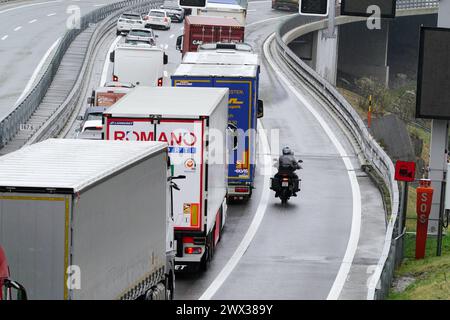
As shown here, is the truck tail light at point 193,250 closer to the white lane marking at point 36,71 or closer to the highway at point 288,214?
the highway at point 288,214

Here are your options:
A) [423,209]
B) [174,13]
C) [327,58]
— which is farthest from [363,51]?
[423,209]

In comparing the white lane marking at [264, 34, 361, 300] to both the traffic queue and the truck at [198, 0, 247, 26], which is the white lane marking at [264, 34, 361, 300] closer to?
the traffic queue

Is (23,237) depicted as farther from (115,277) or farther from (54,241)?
(115,277)

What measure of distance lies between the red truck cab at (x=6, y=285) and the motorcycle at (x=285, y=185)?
1924 centimetres

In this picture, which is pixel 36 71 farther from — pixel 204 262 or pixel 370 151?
pixel 204 262

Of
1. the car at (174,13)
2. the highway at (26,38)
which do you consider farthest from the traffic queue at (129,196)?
the car at (174,13)

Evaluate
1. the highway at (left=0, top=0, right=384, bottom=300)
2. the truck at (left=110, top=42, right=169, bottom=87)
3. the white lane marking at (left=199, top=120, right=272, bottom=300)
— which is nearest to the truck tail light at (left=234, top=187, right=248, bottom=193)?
the highway at (left=0, top=0, right=384, bottom=300)

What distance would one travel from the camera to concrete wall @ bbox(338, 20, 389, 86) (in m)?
103

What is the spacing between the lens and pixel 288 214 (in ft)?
103

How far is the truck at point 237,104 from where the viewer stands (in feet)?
102

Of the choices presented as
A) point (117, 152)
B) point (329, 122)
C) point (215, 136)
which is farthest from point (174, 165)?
point (329, 122)

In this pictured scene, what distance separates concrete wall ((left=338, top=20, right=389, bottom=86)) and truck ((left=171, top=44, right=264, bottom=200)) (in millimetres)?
70073

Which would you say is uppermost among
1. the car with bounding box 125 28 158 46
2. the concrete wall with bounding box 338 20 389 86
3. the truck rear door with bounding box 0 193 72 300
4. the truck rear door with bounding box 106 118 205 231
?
the truck rear door with bounding box 0 193 72 300

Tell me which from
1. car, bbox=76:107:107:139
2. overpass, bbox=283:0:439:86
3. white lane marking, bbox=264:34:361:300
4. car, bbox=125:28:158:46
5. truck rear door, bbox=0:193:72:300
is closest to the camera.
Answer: truck rear door, bbox=0:193:72:300
